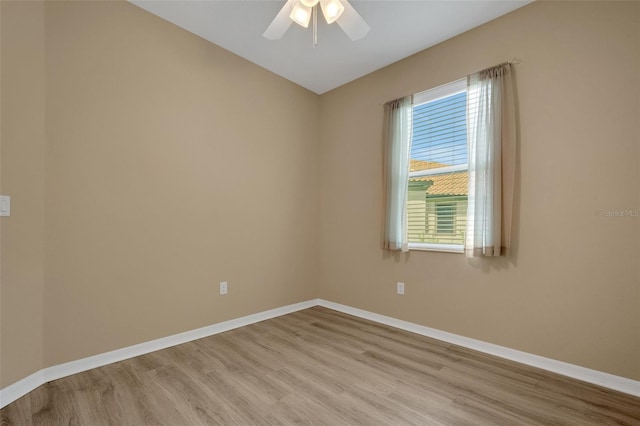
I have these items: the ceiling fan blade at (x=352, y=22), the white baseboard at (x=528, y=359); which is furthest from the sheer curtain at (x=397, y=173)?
the ceiling fan blade at (x=352, y=22)

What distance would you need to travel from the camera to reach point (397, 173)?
3.06 meters

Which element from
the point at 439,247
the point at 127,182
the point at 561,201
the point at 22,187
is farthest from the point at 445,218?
the point at 22,187

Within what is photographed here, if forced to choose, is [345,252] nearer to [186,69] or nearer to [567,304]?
[567,304]

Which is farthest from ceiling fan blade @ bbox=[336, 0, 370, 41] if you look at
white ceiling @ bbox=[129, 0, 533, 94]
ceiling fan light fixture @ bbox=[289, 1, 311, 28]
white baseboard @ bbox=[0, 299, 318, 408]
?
white baseboard @ bbox=[0, 299, 318, 408]

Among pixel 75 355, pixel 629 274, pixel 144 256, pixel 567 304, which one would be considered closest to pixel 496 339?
pixel 567 304

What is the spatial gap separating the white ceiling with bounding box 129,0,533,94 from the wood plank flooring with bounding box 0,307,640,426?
2.80m

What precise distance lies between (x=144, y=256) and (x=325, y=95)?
289 cm

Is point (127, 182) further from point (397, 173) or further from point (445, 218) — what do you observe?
point (445, 218)

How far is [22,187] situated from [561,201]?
143 inches

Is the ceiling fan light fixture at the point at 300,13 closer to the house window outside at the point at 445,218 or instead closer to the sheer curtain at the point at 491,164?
the sheer curtain at the point at 491,164

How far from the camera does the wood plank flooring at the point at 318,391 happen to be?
161 cm

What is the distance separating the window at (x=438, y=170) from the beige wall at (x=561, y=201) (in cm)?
15

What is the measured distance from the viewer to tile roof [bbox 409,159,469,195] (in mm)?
2704

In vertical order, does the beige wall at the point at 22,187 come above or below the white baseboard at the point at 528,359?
above
